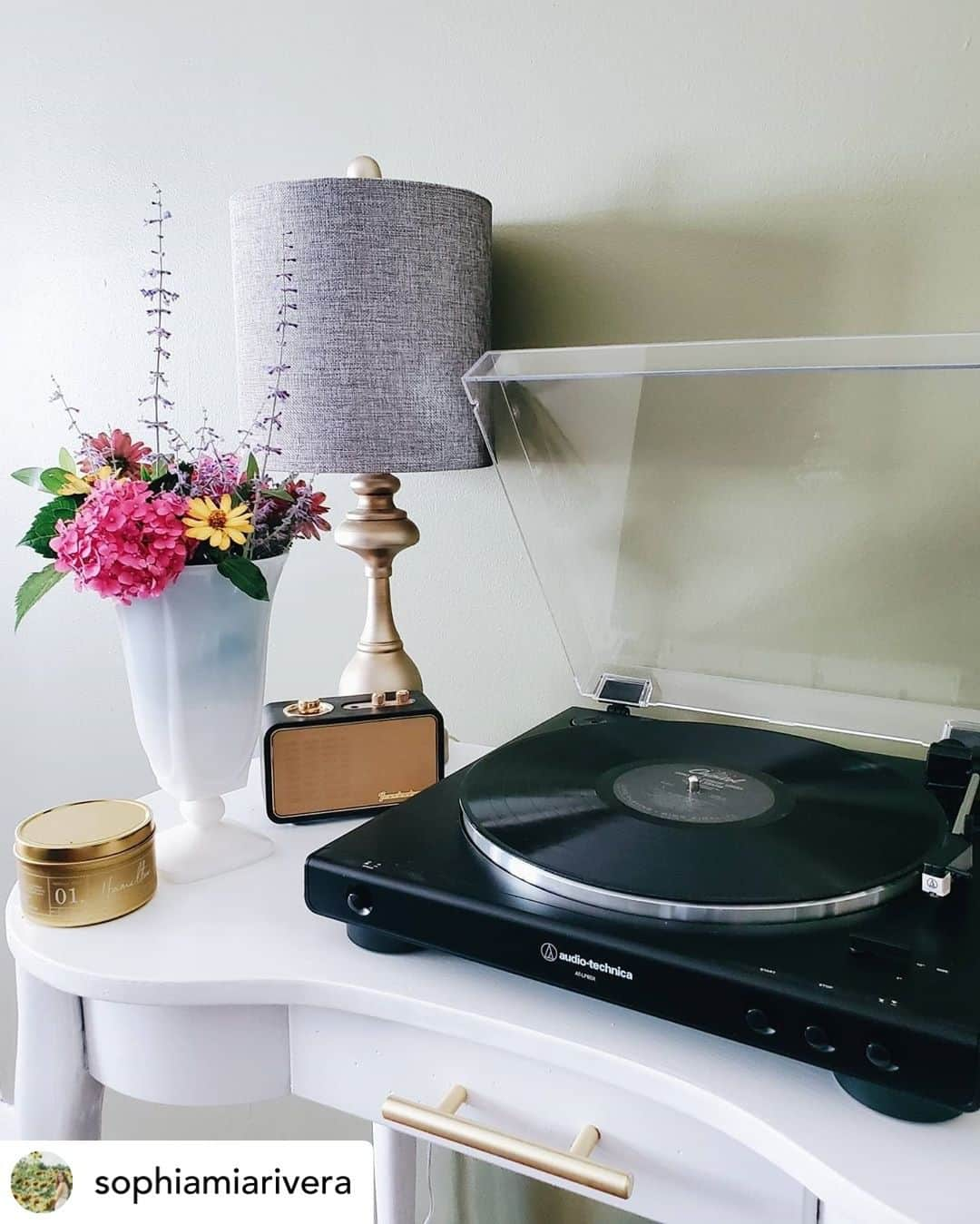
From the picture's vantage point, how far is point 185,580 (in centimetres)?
90

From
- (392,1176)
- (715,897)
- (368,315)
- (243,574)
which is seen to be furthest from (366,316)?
(392,1176)

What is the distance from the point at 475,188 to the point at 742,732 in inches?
28.7

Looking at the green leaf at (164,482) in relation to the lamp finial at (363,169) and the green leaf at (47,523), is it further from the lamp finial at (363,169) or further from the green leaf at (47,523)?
the lamp finial at (363,169)

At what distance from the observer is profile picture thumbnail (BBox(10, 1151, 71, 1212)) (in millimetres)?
855

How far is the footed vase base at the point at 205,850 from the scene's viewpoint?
943mm

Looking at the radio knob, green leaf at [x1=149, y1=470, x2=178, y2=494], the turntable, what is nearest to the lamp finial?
the turntable

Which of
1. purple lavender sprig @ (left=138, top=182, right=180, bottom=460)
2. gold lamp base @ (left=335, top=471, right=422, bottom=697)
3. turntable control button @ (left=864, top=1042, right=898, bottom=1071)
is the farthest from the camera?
gold lamp base @ (left=335, top=471, right=422, bottom=697)

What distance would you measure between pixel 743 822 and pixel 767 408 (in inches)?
15.1

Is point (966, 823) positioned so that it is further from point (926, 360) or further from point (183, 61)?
point (183, 61)

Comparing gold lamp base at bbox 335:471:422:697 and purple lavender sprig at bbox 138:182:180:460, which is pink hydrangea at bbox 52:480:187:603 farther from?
gold lamp base at bbox 335:471:422:697

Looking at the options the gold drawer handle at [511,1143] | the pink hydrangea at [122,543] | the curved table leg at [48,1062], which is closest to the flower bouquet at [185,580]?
the pink hydrangea at [122,543]

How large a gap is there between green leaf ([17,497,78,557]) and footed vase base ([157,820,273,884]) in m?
0.29

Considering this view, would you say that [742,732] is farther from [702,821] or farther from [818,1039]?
[818,1039]

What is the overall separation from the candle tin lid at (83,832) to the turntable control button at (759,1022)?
0.50 meters
